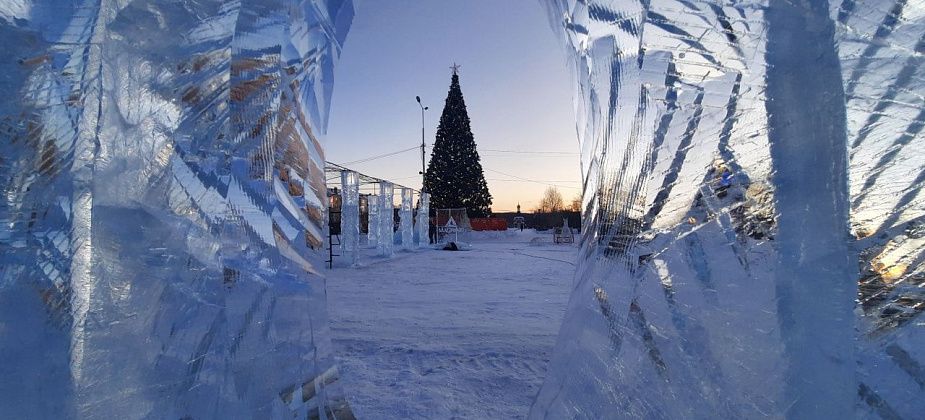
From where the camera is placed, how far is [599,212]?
4.42 ft

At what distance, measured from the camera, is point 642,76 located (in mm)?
1096

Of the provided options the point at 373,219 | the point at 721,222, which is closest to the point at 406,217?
the point at 373,219

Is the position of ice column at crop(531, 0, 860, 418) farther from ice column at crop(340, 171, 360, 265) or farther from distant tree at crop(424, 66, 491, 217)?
distant tree at crop(424, 66, 491, 217)

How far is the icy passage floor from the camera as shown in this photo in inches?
81.4

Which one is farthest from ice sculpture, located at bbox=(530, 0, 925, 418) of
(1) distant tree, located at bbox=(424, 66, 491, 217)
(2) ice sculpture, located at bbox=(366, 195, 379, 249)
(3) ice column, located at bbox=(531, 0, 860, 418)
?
(1) distant tree, located at bbox=(424, 66, 491, 217)

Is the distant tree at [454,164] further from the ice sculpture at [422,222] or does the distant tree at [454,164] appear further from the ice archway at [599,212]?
the ice archway at [599,212]

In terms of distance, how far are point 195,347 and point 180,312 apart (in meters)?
0.11

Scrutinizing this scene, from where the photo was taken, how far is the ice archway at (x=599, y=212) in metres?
0.76

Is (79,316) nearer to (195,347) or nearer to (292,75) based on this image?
(195,347)

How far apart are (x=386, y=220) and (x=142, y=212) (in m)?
11.6

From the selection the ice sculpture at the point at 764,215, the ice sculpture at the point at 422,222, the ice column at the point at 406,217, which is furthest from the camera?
the ice sculpture at the point at 422,222

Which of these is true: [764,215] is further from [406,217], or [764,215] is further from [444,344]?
[406,217]

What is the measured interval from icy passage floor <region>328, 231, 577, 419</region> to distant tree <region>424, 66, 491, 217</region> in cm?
2095

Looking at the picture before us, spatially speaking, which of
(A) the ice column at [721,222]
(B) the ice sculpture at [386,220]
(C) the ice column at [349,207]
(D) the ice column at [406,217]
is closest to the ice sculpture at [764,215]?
(A) the ice column at [721,222]
